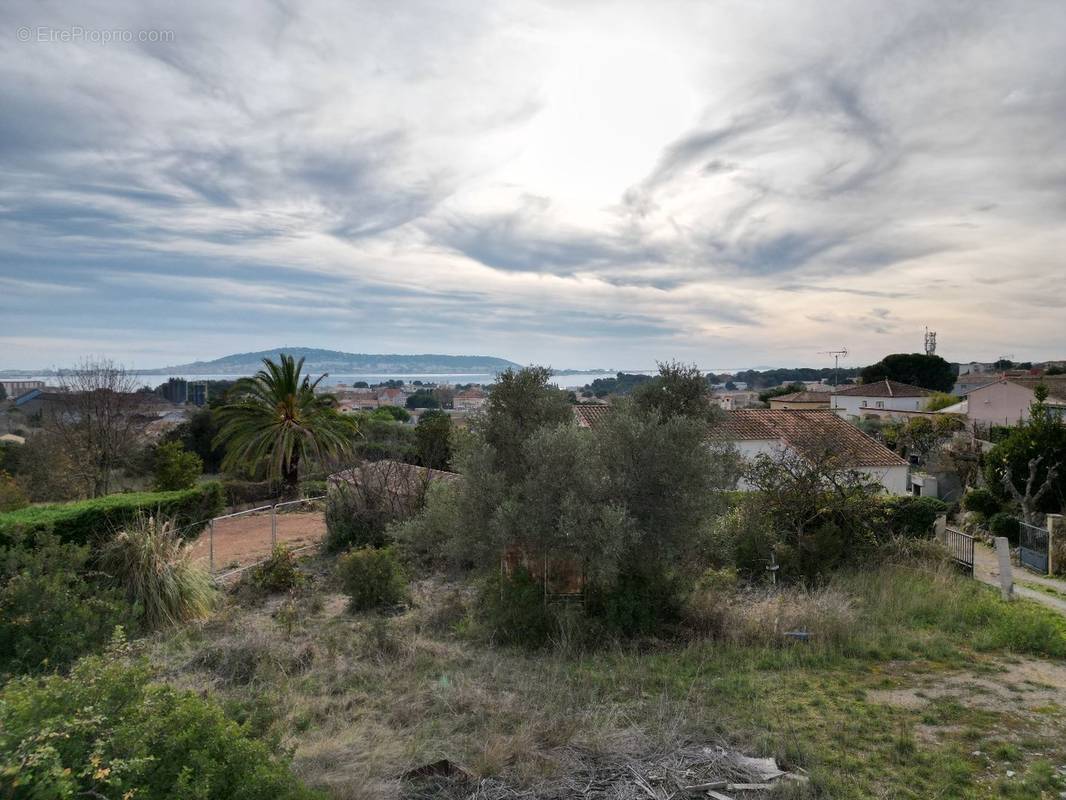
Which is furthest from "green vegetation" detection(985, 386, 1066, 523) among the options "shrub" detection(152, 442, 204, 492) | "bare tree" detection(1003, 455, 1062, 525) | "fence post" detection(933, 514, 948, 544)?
"shrub" detection(152, 442, 204, 492)

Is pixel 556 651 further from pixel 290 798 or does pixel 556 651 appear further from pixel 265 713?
pixel 290 798

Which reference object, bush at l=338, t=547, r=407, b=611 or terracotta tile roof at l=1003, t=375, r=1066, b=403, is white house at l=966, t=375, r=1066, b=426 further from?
bush at l=338, t=547, r=407, b=611

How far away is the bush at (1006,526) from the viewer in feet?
58.9

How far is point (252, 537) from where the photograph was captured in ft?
53.7

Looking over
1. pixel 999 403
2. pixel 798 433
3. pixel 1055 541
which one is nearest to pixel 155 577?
pixel 798 433

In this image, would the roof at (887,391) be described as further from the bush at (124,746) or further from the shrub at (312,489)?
the bush at (124,746)

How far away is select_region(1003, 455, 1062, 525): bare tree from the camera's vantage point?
17.7 m

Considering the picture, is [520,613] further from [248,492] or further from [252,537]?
[248,492]

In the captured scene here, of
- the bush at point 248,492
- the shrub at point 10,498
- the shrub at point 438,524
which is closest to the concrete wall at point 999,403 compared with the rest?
the bush at point 248,492

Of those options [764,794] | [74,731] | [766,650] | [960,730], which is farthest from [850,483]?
[74,731]

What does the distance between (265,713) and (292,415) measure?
17757 millimetres

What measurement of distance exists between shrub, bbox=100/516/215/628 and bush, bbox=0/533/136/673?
1297 mm

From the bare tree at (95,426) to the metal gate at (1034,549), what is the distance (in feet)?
84.4

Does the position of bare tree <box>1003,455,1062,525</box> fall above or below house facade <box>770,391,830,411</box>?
below
